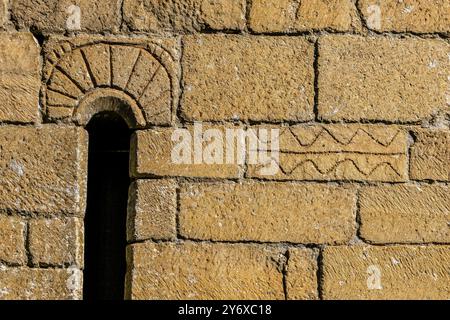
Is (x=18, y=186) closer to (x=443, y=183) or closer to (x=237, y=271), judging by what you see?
(x=237, y=271)

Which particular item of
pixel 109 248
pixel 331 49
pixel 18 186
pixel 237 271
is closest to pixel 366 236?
pixel 237 271

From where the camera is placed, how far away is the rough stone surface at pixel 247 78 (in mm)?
5492

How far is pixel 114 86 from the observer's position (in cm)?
549

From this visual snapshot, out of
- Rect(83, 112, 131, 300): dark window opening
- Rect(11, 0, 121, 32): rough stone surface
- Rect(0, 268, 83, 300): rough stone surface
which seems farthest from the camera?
Rect(83, 112, 131, 300): dark window opening

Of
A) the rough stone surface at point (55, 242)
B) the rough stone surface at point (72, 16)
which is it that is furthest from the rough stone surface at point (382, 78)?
the rough stone surface at point (55, 242)

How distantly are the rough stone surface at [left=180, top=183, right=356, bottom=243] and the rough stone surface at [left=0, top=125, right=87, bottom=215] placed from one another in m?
0.62

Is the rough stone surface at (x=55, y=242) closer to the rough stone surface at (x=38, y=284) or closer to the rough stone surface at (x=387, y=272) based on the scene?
the rough stone surface at (x=38, y=284)

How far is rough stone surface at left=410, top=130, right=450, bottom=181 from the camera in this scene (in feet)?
18.1

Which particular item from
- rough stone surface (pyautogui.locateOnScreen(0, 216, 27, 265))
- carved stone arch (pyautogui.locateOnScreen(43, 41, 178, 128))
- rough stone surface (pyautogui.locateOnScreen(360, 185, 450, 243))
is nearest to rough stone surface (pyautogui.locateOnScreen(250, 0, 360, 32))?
carved stone arch (pyautogui.locateOnScreen(43, 41, 178, 128))

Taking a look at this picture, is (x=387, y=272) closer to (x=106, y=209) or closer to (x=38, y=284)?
(x=106, y=209)

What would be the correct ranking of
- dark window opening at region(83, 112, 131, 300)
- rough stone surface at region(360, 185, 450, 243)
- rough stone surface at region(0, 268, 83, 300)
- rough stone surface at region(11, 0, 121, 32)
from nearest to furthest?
rough stone surface at region(0, 268, 83, 300) → rough stone surface at region(360, 185, 450, 243) → rough stone surface at region(11, 0, 121, 32) → dark window opening at region(83, 112, 131, 300)

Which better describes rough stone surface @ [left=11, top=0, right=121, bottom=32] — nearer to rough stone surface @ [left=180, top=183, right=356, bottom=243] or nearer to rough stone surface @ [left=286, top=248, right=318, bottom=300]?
rough stone surface @ [left=180, top=183, right=356, bottom=243]

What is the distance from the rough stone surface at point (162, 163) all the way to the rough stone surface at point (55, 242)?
1.59ft

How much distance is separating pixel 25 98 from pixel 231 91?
1.18 m
